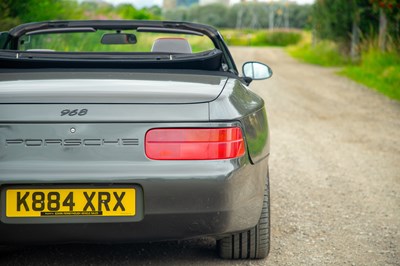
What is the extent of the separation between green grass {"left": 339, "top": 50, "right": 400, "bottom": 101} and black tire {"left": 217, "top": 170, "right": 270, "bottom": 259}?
10.4 meters

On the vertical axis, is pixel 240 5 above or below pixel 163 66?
below

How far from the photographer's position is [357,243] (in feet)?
14.3

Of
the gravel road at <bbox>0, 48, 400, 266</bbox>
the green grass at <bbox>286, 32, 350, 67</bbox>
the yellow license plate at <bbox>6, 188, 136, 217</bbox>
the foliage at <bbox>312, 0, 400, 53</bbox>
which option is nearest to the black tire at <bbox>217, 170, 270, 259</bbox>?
the gravel road at <bbox>0, 48, 400, 266</bbox>

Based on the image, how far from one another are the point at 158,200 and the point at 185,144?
0.86ft

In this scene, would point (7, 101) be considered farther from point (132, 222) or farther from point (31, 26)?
point (31, 26)

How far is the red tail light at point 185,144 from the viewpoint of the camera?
3.22 metres

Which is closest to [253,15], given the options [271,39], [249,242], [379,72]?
[271,39]

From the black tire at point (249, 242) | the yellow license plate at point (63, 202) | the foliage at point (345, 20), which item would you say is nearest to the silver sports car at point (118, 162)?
the yellow license plate at point (63, 202)

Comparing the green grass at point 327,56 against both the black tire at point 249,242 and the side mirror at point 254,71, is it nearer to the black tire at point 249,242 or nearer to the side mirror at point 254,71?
the side mirror at point 254,71

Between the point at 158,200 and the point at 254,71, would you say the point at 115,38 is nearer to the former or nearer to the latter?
the point at 254,71

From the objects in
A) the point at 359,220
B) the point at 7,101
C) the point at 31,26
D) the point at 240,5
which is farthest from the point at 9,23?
the point at 240,5

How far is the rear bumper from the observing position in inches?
125

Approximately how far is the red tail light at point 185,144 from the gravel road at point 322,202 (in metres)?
0.83

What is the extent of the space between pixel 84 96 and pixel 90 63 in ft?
2.35
